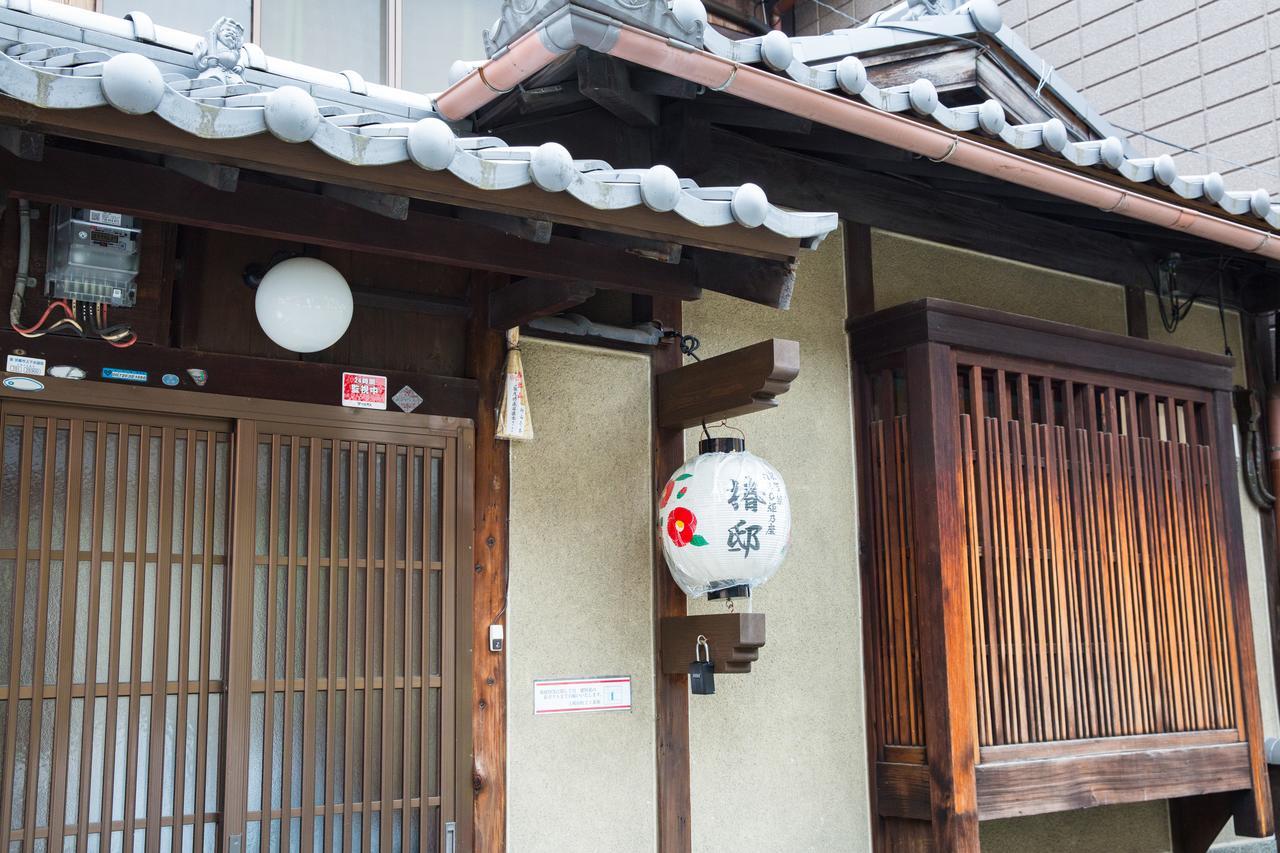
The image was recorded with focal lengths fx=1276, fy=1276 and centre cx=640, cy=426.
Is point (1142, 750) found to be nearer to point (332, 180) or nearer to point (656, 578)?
point (656, 578)

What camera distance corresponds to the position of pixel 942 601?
5938 mm

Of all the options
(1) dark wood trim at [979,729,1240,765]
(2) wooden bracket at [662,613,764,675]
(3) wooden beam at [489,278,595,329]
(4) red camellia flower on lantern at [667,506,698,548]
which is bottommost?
(1) dark wood trim at [979,729,1240,765]

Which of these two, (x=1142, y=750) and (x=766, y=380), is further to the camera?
(x=1142, y=750)

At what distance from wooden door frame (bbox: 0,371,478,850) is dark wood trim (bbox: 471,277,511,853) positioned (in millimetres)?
40

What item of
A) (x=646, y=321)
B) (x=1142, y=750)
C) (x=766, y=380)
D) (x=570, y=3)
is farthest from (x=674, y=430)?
(x=1142, y=750)

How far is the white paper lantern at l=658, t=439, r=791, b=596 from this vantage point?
5281mm

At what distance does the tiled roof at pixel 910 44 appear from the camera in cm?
479

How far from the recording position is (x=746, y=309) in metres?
6.41

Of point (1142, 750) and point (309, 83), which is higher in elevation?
point (309, 83)

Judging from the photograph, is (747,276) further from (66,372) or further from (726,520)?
(66,372)

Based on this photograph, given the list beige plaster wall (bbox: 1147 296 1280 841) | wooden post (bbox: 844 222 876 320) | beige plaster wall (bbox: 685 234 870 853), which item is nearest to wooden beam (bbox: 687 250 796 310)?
beige plaster wall (bbox: 685 234 870 853)

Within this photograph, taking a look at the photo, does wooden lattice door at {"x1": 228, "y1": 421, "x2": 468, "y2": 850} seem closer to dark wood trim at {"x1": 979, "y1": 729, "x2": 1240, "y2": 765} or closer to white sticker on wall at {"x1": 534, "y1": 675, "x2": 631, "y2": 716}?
white sticker on wall at {"x1": 534, "y1": 675, "x2": 631, "y2": 716}

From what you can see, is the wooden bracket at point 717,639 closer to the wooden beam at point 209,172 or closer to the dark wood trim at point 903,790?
the dark wood trim at point 903,790

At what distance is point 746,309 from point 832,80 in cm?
140
